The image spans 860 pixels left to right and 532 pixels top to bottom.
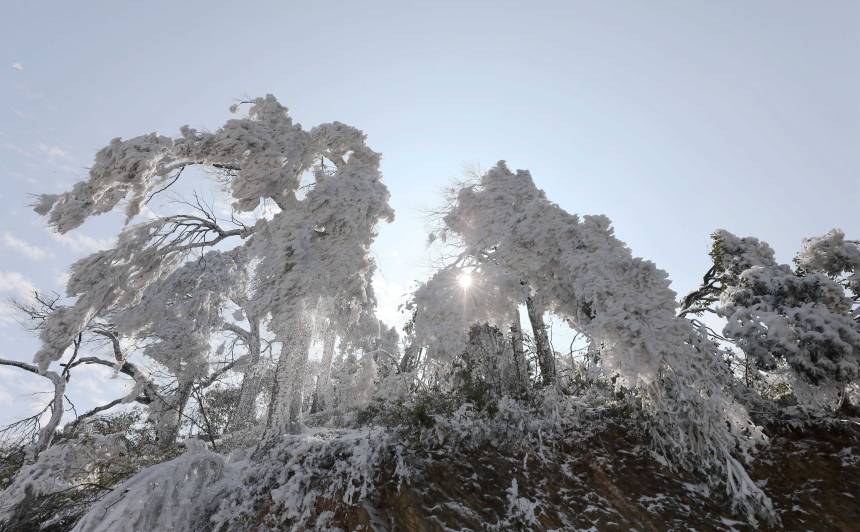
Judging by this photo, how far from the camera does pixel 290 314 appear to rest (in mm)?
8531

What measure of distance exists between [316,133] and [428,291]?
20.4 ft

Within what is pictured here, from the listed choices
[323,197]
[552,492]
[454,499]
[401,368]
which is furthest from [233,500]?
[323,197]

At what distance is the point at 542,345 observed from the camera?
8906 mm

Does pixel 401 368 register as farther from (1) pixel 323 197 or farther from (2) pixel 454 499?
(2) pixel 454 499

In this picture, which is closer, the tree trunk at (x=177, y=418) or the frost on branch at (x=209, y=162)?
the frost on branch at (x=209, y=162)

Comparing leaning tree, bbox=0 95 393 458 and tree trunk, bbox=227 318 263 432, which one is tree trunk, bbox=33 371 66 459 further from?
tree trunk, bbox=227 318 263 432

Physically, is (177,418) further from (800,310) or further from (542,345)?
(800,310)

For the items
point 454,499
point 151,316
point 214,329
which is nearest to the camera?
point 454,499

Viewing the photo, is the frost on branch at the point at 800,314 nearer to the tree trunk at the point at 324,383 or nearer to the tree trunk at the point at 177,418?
the tree trunk at the point at 324,383

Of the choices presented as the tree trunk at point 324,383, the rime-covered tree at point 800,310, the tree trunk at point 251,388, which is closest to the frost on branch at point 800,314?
the rime-covered tree at point 800,310

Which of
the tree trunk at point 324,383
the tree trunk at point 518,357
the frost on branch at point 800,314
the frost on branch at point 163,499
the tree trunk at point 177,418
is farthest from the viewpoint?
the tree trunk at point 324,383

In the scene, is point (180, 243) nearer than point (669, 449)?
No

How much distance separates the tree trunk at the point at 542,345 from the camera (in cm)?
806

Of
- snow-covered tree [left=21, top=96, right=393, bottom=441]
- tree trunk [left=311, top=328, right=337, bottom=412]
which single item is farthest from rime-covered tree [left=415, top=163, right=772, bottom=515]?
tree trunk [left=311, top=328, right=337, bottom=412]
